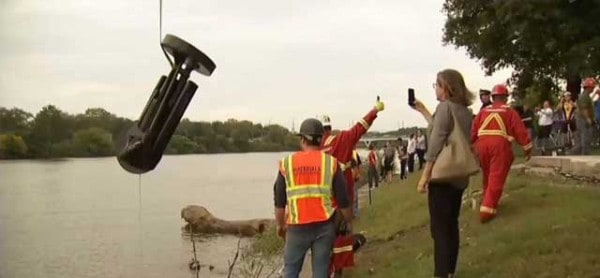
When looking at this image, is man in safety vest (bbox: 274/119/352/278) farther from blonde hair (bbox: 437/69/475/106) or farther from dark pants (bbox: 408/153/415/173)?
dark pants (bbox: 408/153/415/173)

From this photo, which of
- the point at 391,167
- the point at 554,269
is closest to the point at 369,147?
the point at 391,167

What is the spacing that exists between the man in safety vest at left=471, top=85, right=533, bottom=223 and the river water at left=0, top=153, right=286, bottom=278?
3.87 m

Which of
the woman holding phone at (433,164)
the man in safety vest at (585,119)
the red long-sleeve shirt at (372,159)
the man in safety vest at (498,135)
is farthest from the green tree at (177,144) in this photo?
the red long-sleeve shirt at (372,159)

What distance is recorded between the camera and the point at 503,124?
29.7ft

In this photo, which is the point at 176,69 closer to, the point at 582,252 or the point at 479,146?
the point at 582,252

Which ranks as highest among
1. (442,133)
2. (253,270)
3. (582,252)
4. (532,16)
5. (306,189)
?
(532,16)

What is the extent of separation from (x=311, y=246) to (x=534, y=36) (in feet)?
68.4

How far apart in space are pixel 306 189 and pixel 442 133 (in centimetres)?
123

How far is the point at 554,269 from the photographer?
7195mm

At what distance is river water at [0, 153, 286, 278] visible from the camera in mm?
22678

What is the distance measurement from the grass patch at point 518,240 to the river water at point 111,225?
3342 mm

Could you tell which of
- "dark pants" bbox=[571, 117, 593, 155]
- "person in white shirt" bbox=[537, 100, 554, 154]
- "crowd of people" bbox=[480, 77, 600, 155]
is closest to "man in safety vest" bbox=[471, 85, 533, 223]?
"crowd of people" bbox=[480, 77, 600, 155]

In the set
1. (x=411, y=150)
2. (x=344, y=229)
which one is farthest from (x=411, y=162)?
(x=344, y=229)

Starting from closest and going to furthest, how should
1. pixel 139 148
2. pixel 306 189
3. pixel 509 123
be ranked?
pixel 139 148, pixel 306 189, pixel 509 123
